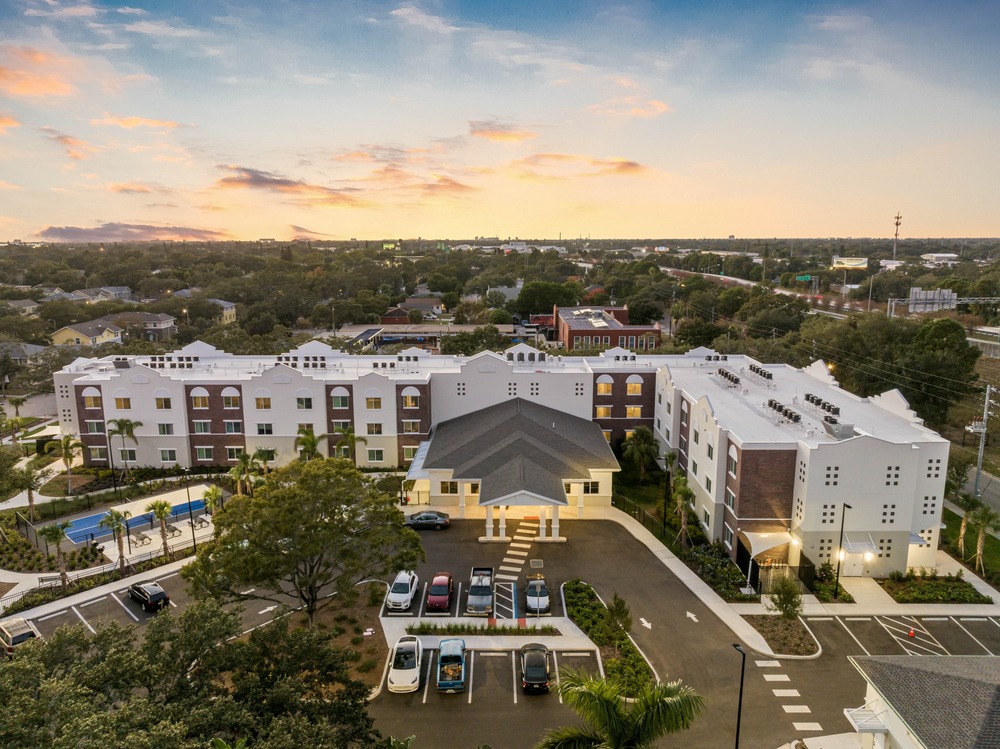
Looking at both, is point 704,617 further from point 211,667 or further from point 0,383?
point 0,383

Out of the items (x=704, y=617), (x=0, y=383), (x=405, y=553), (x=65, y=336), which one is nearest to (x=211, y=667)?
(x=405, y=553)

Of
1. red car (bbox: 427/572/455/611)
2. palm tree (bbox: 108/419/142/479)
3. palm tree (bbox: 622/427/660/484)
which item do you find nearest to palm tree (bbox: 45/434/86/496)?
palm tree (bbox: 108/419/142/479)

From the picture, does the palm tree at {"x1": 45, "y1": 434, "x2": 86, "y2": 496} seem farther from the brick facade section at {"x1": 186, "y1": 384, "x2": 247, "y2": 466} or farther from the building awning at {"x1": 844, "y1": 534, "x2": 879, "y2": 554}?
the building awning at {"x1": 844, "y1": 534, "x2": 879, "y2": 554}


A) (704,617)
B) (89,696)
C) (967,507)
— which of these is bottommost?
(704,617)

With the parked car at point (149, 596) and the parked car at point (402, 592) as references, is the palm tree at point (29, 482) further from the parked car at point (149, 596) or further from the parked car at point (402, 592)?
the parked car at point (402, 592)

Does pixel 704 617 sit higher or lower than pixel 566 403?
lower

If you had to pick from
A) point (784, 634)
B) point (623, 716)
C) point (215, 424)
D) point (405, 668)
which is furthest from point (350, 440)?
point (623, 716)

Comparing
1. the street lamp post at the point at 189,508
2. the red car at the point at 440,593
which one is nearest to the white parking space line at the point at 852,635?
the red car at the point at 440,593
